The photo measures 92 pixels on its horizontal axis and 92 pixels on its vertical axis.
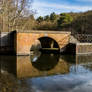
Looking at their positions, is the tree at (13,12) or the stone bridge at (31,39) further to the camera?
the tree at (13,12)

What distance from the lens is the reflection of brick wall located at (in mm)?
16422

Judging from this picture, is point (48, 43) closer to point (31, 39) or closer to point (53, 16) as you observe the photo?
point (31, 39)

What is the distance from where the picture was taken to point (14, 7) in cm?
2344

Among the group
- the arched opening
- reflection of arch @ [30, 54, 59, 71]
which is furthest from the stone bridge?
the arched opening

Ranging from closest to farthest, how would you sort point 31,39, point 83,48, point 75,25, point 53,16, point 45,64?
1. point 45,64
2. point 31,39
3. point 83,48
4. point 75,25
5. point 53,16

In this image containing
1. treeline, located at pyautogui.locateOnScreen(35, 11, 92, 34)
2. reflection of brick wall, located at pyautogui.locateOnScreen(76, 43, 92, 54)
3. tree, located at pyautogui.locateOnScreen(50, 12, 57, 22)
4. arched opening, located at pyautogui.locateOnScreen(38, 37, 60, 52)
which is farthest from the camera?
tree, located at pyautogui.locateOnScreen(50, 12, 57, 22)

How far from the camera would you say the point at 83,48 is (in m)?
16.7

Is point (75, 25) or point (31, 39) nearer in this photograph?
point (31, 39)

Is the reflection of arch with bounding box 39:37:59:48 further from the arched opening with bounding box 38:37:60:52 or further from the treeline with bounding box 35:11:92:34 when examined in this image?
the treeline with bounding box 35:11:92:34

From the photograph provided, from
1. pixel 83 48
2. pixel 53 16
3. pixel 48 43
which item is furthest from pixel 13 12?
pixel 53 16

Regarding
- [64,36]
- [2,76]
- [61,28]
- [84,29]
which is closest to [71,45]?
[64,36]

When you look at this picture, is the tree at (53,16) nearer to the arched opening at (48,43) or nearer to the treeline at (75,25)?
the treeline at (75,25)

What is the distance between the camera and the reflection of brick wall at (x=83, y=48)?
53.9ft

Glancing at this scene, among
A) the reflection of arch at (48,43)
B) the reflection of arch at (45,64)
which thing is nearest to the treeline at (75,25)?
the reflection of arch at (48,43)
